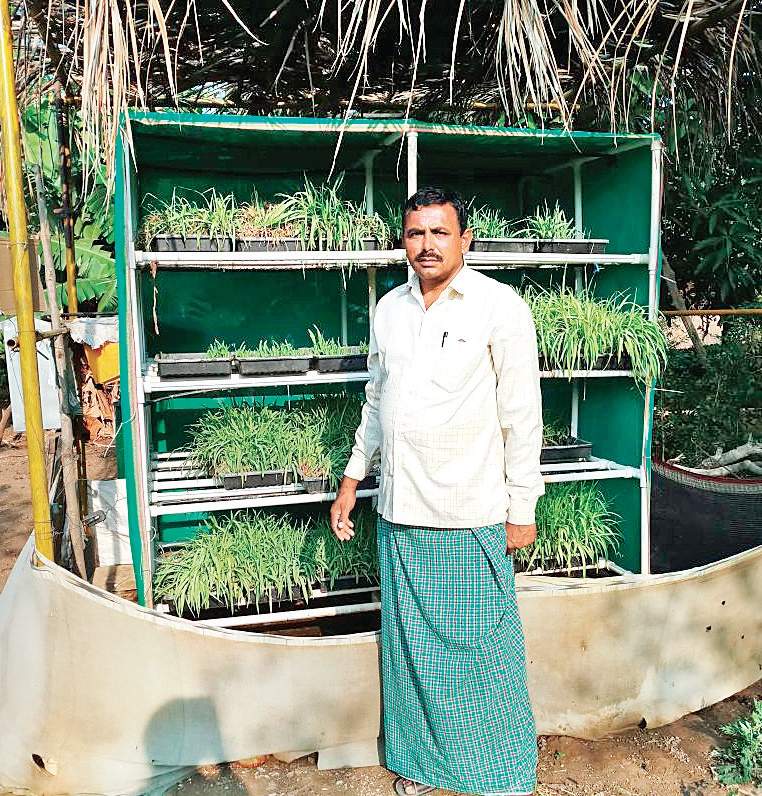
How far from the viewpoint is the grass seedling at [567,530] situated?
136 inches

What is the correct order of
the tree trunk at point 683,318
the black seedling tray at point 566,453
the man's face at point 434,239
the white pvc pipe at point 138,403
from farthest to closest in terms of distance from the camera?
the tree trunk at point 683,318, the black seedling tray at point 566,453, the white pvc pipe at point 138,403, the man's face at point 434,239

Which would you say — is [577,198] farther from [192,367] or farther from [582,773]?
[582,773]

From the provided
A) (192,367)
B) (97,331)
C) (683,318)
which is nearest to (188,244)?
(192,367)

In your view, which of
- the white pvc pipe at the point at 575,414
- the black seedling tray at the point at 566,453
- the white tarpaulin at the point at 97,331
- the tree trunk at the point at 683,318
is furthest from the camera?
the white tarpaulin at the point at 97,331

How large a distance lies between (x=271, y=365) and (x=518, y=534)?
4.27 ft

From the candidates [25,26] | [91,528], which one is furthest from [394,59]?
[91,528]

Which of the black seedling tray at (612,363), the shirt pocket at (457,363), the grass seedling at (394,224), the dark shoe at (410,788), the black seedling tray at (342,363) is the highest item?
the grass seedling at (394,224)

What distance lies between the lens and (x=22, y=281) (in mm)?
2354

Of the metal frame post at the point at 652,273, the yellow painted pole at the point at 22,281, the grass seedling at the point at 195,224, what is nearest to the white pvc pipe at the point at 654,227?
the metal frame post at the point at 652,273

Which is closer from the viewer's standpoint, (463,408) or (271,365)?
(463,408)

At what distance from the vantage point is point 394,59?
372 centimetres

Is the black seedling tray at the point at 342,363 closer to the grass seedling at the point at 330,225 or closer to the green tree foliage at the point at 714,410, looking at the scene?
the grass seedling at the point at 330,225

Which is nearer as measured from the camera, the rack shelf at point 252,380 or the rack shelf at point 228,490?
the rack shelf at point 252,380

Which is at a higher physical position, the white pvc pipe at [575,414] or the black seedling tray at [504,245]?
the black seedling tray at [504,245]
